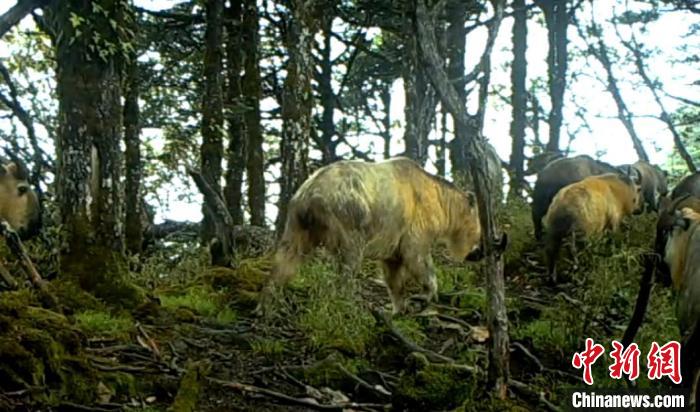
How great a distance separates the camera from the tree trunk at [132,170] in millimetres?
12484

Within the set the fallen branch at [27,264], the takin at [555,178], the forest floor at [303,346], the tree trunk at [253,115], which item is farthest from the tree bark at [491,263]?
the tree trunk at [253,115]

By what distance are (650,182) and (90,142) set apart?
34.6 feet

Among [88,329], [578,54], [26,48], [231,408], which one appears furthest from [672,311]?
[578,54]

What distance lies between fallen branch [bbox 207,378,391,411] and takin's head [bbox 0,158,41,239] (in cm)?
498

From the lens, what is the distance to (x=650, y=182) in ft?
49.3

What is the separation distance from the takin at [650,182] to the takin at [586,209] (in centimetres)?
218

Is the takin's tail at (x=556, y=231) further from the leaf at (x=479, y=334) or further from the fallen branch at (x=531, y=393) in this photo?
the fallen branch at (x=531, y=393)

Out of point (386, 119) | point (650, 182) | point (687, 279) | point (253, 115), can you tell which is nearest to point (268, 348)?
point (687, 279)

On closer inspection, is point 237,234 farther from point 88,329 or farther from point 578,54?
point 578,54

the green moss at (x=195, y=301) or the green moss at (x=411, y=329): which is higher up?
the green moss at (x=195, y=301)

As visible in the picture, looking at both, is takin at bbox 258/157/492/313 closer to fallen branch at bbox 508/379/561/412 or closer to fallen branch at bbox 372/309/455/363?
fallen branch at bbox 372/309/455/363

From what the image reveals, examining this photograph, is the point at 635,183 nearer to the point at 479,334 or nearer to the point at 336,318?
the point at 479,334

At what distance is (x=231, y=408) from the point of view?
569cm

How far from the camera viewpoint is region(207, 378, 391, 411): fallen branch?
5.77m
